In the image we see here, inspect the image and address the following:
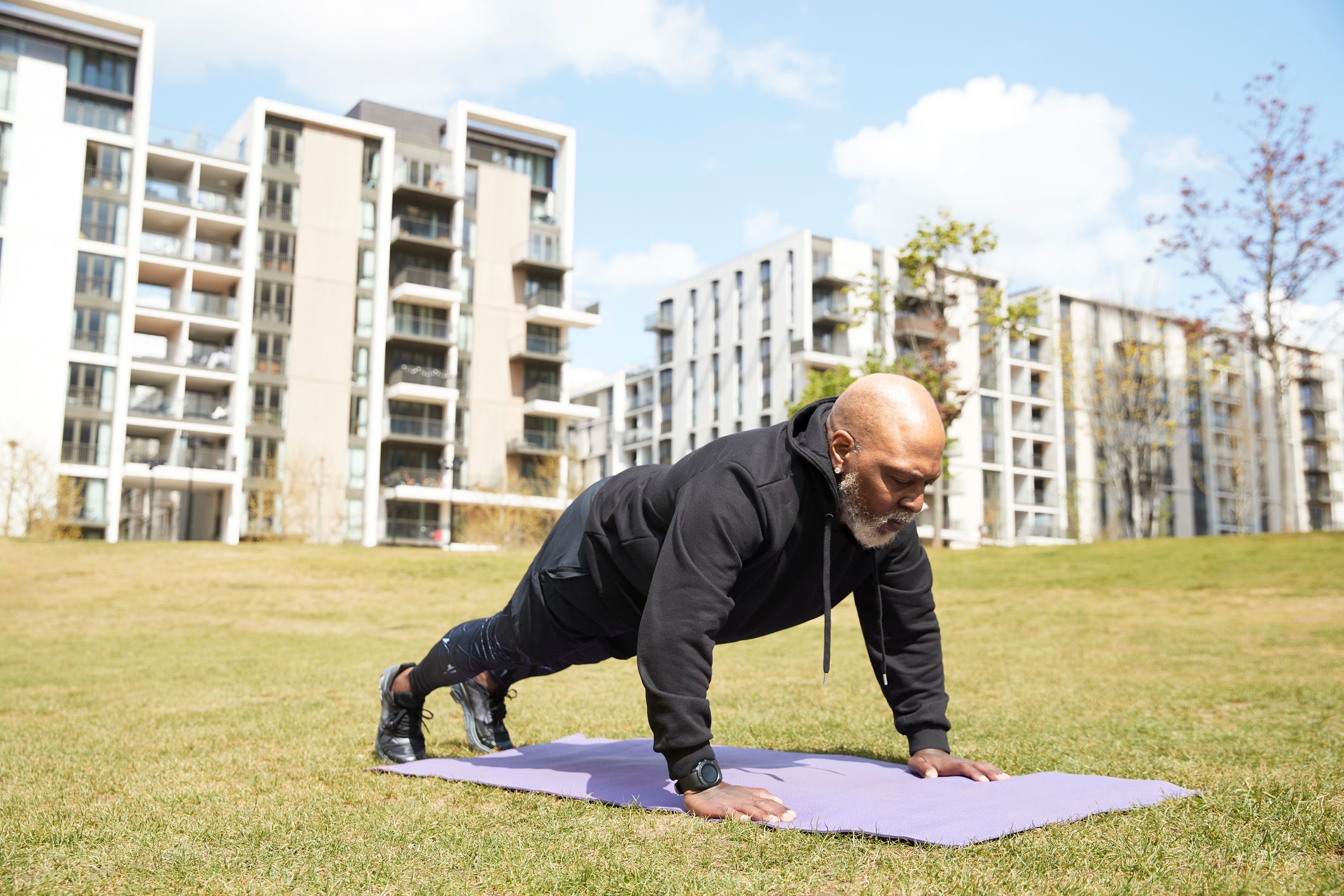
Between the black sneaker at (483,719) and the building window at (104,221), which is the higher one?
the building window at (104,221)

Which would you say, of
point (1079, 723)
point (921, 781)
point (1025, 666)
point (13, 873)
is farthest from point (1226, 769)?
point (1025, 666)

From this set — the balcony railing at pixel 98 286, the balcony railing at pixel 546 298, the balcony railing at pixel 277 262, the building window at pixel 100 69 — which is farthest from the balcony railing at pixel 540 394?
the building window at pixel 100 69

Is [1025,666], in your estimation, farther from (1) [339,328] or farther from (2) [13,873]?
(1) [339,328]

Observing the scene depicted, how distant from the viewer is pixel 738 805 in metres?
3.35

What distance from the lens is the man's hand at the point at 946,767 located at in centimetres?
402

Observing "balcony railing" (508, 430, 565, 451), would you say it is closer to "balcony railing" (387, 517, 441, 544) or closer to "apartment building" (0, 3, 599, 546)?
"apartment building" (0, 3, 599, 546)

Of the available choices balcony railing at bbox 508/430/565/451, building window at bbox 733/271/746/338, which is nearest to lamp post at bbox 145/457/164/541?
balcony railing at bbox 508/430/565/451

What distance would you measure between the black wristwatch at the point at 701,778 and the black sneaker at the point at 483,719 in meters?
2.04

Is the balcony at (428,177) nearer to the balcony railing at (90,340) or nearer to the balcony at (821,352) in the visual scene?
the balcony railing at (90,340)

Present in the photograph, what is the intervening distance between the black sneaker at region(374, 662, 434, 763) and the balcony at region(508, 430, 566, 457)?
5128cm

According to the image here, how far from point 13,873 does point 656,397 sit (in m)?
74.6

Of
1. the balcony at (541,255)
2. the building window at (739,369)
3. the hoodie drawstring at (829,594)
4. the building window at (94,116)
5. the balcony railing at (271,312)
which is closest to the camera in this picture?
the hoodie drawstring at (829,594)

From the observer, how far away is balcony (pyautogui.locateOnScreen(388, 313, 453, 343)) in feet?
178

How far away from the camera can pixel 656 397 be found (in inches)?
3044
